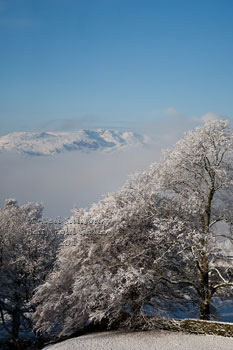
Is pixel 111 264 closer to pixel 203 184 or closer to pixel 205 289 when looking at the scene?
pixel 205 289

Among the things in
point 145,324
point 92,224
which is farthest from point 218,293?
point 92,224

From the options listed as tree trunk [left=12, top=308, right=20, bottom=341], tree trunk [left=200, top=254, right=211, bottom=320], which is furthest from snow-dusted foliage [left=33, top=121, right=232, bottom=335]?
tree trunk [left=12, top=308, right=20, bottom=341]

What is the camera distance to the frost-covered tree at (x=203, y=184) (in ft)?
77.9

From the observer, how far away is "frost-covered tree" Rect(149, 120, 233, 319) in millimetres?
23734

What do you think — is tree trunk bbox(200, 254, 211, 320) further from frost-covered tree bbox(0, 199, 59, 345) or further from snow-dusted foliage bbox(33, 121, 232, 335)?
frost-covered tree bbox(0, 199, 59, 345)

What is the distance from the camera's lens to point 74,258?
26.5 meters

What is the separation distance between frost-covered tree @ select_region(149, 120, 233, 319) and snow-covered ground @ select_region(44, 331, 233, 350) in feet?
9.21

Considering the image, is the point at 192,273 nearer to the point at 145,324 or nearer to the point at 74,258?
the point at 145,324

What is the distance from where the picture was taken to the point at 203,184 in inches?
976

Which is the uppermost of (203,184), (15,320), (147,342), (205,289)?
(203,184)

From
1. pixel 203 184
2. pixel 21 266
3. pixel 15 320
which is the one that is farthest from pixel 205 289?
pixel 15 320

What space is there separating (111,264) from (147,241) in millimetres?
3353

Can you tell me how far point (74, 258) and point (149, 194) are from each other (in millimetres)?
8166

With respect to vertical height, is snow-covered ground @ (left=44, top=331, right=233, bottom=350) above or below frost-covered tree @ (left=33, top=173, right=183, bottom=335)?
below
